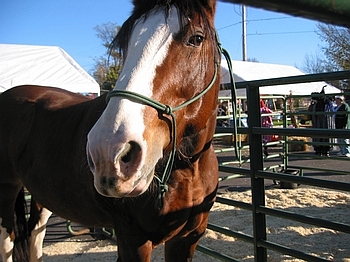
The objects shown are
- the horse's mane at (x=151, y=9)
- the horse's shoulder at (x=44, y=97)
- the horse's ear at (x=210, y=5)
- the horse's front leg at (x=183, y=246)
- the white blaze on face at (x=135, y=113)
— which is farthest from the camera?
the horse's shoulder at (x=44, y=97)

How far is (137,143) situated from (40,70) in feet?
19.7

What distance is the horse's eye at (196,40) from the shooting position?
5.03ft

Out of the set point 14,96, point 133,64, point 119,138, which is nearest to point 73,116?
point 14,96

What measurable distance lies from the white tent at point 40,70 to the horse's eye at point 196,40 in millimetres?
5257

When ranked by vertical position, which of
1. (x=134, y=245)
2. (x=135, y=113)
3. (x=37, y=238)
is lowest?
(x=37, y=238)

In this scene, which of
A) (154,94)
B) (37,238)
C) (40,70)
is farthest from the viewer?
(40,70)

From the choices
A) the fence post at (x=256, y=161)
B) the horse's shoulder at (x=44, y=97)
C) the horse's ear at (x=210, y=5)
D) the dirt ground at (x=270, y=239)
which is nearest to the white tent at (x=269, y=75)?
the dirt ground at (x=270, y=239)

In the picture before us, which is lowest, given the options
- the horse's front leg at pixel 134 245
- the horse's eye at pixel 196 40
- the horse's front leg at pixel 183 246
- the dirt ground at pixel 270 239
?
the dirt ground at pixel 270 239

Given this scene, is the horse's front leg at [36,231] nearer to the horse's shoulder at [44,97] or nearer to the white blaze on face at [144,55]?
the horse's shoulder at [44,97]

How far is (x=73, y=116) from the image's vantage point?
2.48 m

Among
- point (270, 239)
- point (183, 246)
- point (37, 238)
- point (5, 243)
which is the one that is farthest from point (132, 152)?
point (270, 239)

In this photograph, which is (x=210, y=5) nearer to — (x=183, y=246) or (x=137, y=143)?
(x=137, y=143)

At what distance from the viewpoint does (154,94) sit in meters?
1.36

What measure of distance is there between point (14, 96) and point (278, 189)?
4506mm
